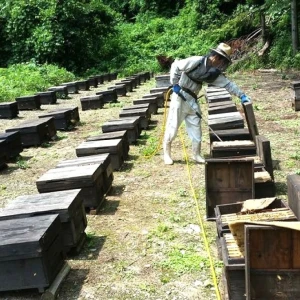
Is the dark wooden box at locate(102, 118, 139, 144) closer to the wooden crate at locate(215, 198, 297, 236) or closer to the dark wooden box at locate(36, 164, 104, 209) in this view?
the dark wooden box at locate(36, 164, 104, 209)

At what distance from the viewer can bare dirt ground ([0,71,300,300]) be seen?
397 centimetres

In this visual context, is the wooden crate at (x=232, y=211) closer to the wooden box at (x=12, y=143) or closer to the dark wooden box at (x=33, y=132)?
the wooden box at (x=12, y=143)

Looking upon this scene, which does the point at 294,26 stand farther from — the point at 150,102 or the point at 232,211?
the point at 232,211

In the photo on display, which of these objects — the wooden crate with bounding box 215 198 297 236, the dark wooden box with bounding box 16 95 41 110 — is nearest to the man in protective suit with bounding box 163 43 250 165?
the wooden crate with bounding box 215 198 297 236

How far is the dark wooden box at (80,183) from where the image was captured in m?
5.53

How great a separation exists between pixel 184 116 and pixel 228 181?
2.64 meters

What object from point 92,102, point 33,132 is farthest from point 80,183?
point 92,102

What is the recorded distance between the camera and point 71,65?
29.7 m

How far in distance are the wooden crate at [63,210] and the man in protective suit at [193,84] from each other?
315 cm

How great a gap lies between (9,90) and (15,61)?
11008mm

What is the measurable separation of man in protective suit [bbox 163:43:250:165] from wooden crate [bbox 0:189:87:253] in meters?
3.15

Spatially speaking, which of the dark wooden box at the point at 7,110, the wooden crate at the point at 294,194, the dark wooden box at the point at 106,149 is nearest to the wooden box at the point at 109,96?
the dark wooden box at the point at 7,110

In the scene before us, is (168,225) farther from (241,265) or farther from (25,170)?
(25,170)

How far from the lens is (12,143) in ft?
28.5
